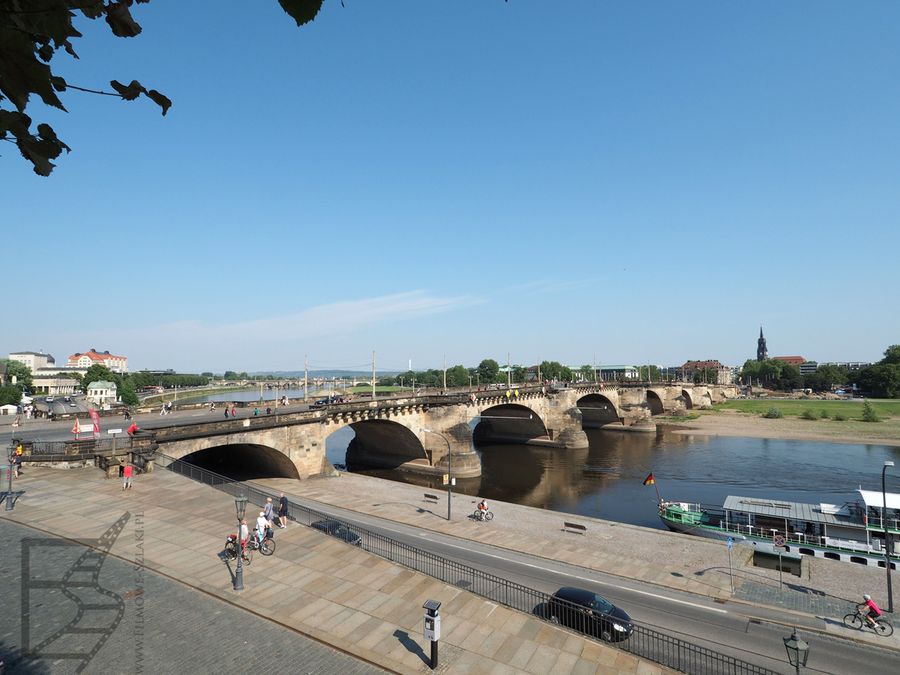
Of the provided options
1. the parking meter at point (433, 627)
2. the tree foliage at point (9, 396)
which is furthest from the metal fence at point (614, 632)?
the tree foliage at point (9, 396)

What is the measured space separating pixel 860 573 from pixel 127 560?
36.3 m

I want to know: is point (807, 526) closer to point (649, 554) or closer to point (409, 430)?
point (649, 554)

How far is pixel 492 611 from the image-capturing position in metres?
15.5

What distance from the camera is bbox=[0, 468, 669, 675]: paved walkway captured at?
12977 mm

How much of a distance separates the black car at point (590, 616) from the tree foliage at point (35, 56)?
57.2 ft

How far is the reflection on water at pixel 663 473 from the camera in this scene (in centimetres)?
4888

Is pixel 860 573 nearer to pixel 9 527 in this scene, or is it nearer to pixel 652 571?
pixel 652 571

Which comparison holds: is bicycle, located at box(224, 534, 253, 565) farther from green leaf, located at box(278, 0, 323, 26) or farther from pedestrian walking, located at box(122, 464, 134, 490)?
green leaf, located at box(278, 0, 323, 26)

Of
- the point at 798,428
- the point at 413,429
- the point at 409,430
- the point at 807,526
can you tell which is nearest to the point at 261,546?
the point at 807,526

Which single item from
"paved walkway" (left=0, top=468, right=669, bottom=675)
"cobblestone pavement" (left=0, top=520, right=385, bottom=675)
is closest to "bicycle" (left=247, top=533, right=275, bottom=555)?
"paved walkway" (left=0, top=468, right=669, bottom=675)

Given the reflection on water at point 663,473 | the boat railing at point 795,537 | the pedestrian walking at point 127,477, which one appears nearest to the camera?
the pedestrian walking at point 127,477

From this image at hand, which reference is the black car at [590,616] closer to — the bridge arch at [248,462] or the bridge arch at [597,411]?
the bridge arch at [248,462]

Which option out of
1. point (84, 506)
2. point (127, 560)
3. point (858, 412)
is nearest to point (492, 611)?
point (127, 560)

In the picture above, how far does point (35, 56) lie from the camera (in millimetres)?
2514
